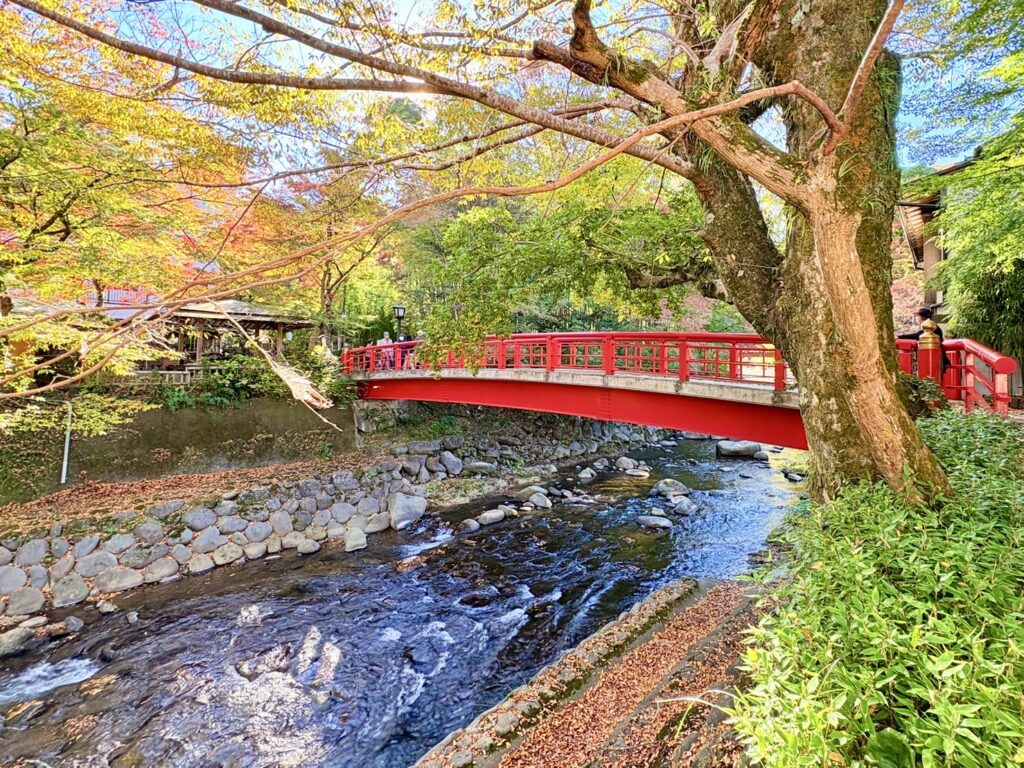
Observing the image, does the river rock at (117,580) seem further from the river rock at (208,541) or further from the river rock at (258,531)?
the river rock at (258,531)

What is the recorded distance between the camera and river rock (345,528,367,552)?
958 centimetres

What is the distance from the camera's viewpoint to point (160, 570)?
8.28 meters

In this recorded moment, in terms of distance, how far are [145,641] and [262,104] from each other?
7267mm

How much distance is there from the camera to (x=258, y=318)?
14195 mm

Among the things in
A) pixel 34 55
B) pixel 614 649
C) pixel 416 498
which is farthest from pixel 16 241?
pixel 614 649

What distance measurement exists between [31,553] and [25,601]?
98cm

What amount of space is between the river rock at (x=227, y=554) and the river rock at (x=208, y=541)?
0.33 feet

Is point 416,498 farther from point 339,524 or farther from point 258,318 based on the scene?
point 258,318

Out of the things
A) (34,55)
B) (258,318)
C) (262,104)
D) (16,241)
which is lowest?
(258,318)

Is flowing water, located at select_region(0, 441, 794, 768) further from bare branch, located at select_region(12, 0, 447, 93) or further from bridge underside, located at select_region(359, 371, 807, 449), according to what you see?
bare branch, located at select_region(12, 0, 447, 93)

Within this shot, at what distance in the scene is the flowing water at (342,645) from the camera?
475 centimetres

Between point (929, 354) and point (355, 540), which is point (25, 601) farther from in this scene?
point (929, 354)

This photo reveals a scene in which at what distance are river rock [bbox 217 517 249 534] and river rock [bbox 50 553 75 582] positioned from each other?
2.20 metres

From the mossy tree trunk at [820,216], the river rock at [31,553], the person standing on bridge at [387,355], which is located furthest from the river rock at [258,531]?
the mossy tree trunk at [820,216]
